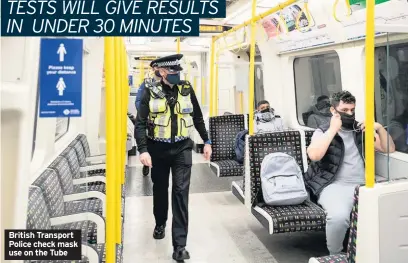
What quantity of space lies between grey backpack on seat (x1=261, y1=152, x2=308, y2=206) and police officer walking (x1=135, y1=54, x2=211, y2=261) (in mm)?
→ 685

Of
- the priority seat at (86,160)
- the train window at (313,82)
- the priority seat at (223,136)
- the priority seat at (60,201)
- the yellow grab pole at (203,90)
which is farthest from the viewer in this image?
the yellow grab pole at (203,90)

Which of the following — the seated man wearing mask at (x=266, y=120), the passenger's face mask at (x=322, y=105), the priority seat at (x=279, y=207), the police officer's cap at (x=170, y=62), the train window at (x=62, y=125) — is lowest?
the priority seat at (x=279, y=207)

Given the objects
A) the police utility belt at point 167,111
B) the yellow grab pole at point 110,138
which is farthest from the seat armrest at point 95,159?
the yellow grab pole at point 110,138

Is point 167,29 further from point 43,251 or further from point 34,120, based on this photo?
point 43,251

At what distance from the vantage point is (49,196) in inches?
101

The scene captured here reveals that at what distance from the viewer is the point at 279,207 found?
12.3 ft

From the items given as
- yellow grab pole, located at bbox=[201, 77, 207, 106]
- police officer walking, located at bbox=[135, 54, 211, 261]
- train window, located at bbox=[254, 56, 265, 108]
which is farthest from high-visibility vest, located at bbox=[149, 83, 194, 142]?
yellow grab pole, located at bbox=[201, 77, 207, 106]

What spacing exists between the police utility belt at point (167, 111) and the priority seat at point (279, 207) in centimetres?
77

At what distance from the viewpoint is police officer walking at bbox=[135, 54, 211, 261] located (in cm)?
360

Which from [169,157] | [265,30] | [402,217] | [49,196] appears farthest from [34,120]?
[265,30]

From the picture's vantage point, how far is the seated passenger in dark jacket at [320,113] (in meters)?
5.73

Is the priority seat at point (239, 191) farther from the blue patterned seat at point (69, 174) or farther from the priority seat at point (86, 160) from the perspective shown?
the blue patterned seat at point (69, 174)

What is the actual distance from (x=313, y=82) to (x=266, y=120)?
84cm

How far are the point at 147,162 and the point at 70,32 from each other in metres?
2.39
